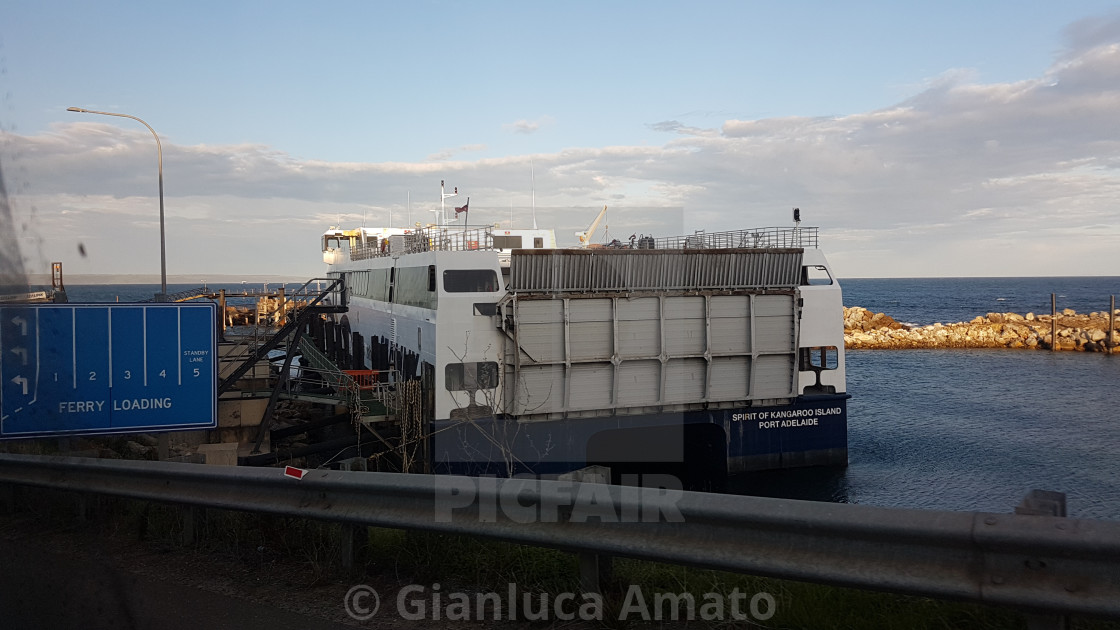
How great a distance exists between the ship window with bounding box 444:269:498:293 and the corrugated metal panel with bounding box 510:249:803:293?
63 centimetres

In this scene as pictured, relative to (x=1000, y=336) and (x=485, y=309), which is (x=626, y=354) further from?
(x=1000, y=336)

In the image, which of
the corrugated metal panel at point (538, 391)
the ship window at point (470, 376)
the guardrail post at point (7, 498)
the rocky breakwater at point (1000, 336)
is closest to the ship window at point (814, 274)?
the corrugated metal panel at point (538, 391)

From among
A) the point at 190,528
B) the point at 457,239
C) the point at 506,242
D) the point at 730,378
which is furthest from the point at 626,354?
the point at 190,528

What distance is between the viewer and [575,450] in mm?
21203

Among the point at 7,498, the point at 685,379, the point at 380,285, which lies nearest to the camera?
the point at 7,498

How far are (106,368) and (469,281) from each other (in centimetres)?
1260

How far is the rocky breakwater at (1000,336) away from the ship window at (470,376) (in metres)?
54.0

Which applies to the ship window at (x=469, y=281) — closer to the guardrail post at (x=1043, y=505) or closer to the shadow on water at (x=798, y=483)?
the shadow on water at (x=798, y=483)

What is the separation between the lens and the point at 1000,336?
235 feet

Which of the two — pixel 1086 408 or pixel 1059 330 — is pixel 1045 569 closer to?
pixel 1086 408

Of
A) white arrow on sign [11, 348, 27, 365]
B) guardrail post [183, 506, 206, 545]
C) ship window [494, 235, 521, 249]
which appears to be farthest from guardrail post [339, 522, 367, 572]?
ship window [494, 235, 521, 249]

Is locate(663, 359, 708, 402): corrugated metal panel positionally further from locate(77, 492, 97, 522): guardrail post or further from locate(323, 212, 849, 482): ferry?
locate(77, 492, 97, 522): guardrail post

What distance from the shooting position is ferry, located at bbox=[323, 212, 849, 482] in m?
20.4

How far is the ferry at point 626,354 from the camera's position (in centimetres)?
2038
